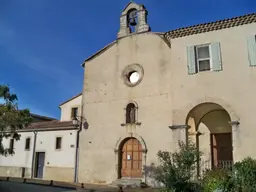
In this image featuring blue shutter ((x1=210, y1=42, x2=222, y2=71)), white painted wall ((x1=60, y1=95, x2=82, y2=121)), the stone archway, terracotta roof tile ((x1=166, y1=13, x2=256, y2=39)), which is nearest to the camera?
terracotta roof tile ((x1=166, y1=13, x2=256, y2=39))

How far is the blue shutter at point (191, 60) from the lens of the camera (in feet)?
49.1

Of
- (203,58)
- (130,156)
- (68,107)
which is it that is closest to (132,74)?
(203,58)

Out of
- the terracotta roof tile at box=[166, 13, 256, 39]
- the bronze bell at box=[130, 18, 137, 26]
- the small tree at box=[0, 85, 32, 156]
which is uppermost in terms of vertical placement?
the bronze bell at box=[130, 18, 137, 26]

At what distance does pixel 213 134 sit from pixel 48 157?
12.3 metres

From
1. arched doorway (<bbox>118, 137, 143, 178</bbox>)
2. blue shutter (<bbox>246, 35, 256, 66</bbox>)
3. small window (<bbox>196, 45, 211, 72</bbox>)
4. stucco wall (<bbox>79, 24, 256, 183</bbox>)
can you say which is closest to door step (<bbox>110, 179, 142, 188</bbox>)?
arched doorway (<bbox>118, 137, 143, 178</bbox>)

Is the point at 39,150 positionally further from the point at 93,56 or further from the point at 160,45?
the point at 160,45

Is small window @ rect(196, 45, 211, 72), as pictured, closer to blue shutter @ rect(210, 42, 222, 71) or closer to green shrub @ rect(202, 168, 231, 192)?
blue shutter @ rect(210, 42, 222, 71)

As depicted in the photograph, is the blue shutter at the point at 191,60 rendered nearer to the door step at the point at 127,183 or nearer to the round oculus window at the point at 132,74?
the round oculus window at the point at 132,74

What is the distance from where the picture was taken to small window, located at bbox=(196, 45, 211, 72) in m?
15.0

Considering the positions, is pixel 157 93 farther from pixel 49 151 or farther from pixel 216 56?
pixel 49 151

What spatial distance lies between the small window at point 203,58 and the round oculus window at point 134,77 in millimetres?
4394

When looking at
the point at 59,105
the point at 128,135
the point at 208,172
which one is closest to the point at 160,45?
the point at 128,135

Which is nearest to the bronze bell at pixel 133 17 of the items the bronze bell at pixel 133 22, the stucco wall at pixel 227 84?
the bronze bell at pixel 133 22

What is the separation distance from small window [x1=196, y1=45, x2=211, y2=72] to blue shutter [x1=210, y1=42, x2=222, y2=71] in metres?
0.33
